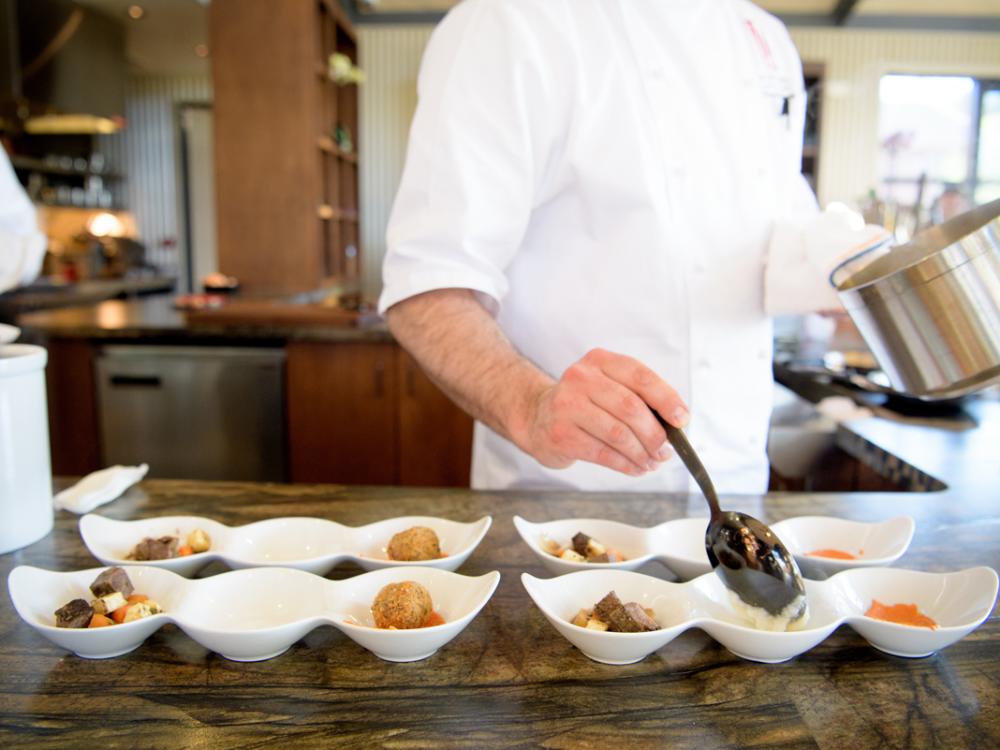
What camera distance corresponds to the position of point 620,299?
1.29 meters

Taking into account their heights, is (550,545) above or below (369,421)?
above

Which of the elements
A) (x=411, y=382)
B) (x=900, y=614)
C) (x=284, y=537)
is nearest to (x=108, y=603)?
(x=284, y=537)

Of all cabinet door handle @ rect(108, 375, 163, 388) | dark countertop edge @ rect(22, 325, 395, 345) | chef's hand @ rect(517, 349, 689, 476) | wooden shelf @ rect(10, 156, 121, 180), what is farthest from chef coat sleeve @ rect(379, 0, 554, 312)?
wooden shelf @ rect(10, 156, 121, 180)

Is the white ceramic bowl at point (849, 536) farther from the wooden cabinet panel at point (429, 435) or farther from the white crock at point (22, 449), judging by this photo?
the wooden cabinet panel at point (429, 435)

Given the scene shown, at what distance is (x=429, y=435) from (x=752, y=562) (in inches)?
90.6

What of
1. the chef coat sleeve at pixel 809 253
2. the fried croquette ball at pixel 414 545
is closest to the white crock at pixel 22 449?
the fried croquette ball at pixel 414 545

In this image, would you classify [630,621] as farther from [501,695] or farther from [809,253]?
[809,253]

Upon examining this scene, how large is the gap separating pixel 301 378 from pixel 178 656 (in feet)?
7.42

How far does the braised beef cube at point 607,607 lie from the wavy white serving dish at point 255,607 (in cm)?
9

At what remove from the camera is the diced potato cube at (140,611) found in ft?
2.30

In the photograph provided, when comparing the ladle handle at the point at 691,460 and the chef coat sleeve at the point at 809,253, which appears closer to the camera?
the ladle handle at the point at 691,460

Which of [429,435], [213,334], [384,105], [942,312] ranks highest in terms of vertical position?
[384,105]

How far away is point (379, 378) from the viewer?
293 centimetres

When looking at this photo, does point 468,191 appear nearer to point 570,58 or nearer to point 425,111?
point 425,111
